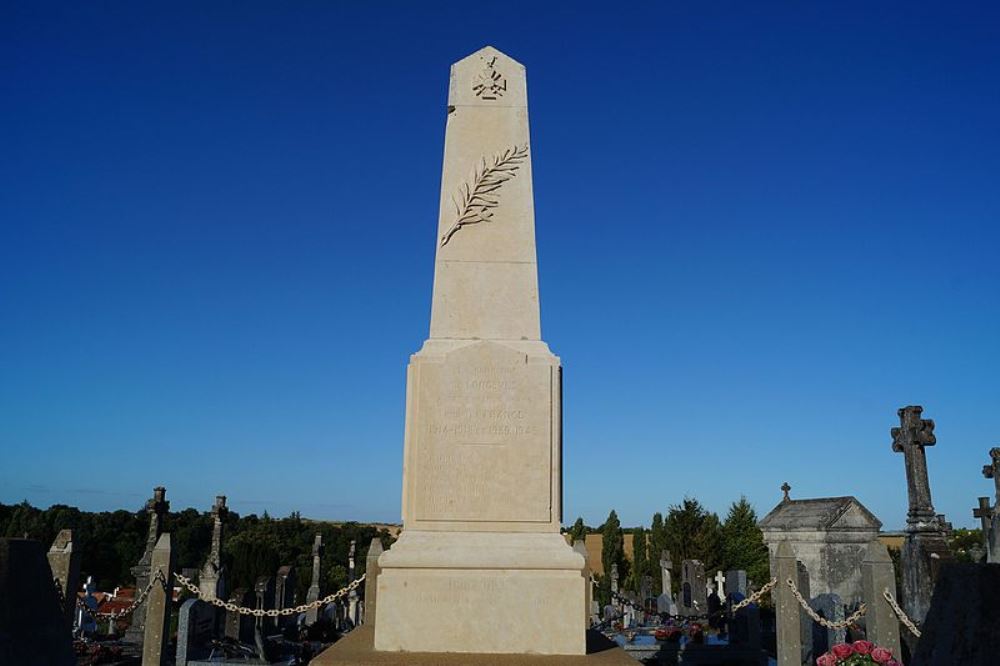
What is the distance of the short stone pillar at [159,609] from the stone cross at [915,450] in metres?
13.0

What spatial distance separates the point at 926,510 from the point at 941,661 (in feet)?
47.2

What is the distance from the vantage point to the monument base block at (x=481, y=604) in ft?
19.0

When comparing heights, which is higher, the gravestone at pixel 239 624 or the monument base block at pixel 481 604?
the monument base block at pixel 481 604

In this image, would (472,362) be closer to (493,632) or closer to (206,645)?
(493,632)

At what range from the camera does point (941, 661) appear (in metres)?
1.88

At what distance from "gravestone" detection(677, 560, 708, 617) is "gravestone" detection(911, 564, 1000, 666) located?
863 inches

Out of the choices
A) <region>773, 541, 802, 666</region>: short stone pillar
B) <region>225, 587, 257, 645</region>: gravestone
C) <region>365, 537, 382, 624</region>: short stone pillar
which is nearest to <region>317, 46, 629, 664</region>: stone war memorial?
<region>365, 537, 382, 624</region>: short stone pillar

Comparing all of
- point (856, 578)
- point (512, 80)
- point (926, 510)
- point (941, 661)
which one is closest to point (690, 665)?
point (926, 510)

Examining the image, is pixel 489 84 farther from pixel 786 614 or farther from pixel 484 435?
pixel 786 614

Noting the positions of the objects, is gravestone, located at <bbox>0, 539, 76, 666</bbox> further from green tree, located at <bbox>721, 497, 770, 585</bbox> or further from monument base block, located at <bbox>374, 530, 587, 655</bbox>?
green tree, located at <bbox>721, 497, 770, 585</bbox>

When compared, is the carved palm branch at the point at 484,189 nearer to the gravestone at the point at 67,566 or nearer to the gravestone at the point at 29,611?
the gravestone at the point at 29,611

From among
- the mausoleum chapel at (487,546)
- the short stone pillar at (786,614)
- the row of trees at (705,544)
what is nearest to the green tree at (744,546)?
the row of trees at (705,544)

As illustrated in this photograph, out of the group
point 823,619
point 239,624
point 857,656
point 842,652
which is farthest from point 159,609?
point 823,619

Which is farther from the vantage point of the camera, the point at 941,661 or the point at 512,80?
the point at 512,80
